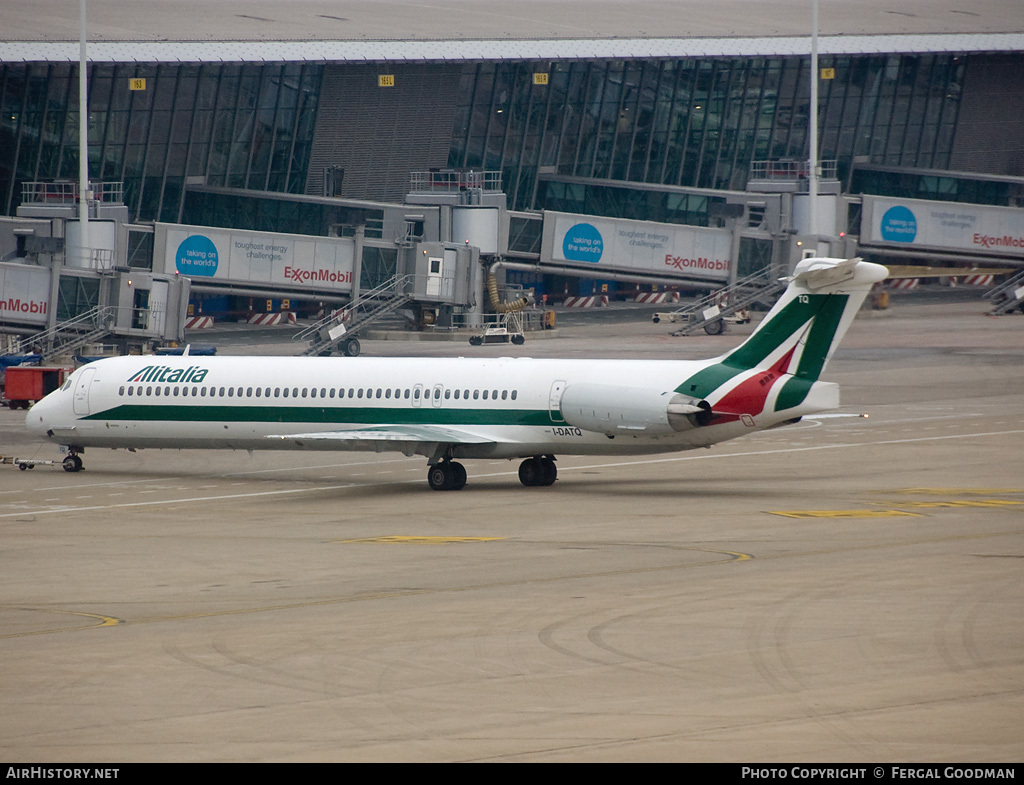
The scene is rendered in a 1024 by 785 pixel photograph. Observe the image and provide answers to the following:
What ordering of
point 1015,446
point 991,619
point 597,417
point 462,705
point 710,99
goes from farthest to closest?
point 710,99
point 1015,446
point 597,417
point 991,619
point 462,705

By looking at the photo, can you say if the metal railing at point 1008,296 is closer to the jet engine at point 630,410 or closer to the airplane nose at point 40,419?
the jet engine at point 630,410

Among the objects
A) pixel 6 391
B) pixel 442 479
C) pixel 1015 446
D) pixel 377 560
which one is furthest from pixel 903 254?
pixel 377 560

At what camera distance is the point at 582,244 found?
275 feet

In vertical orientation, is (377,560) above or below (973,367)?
below

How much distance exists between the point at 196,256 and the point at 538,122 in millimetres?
33388

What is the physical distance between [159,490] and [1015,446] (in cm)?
2391

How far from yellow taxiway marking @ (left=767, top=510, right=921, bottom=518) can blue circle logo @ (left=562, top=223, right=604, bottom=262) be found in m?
50.9

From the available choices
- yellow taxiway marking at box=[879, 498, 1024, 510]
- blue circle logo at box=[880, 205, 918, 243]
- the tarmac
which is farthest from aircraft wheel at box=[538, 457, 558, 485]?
blue circle logo at box=[880, 205, 918, 243]

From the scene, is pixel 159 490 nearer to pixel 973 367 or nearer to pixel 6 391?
pixel 6 391

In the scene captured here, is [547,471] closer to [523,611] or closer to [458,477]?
[458,477]

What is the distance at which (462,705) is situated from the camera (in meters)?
17.0

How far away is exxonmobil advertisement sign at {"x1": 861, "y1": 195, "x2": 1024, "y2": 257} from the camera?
292 feet

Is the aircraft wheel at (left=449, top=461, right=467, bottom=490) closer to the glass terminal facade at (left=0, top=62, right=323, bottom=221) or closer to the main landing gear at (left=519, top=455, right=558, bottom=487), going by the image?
the main landing gear at (left=519, top=455, right=558, bottom=487)

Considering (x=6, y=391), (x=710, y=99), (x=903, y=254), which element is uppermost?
(x=710, y=99)
